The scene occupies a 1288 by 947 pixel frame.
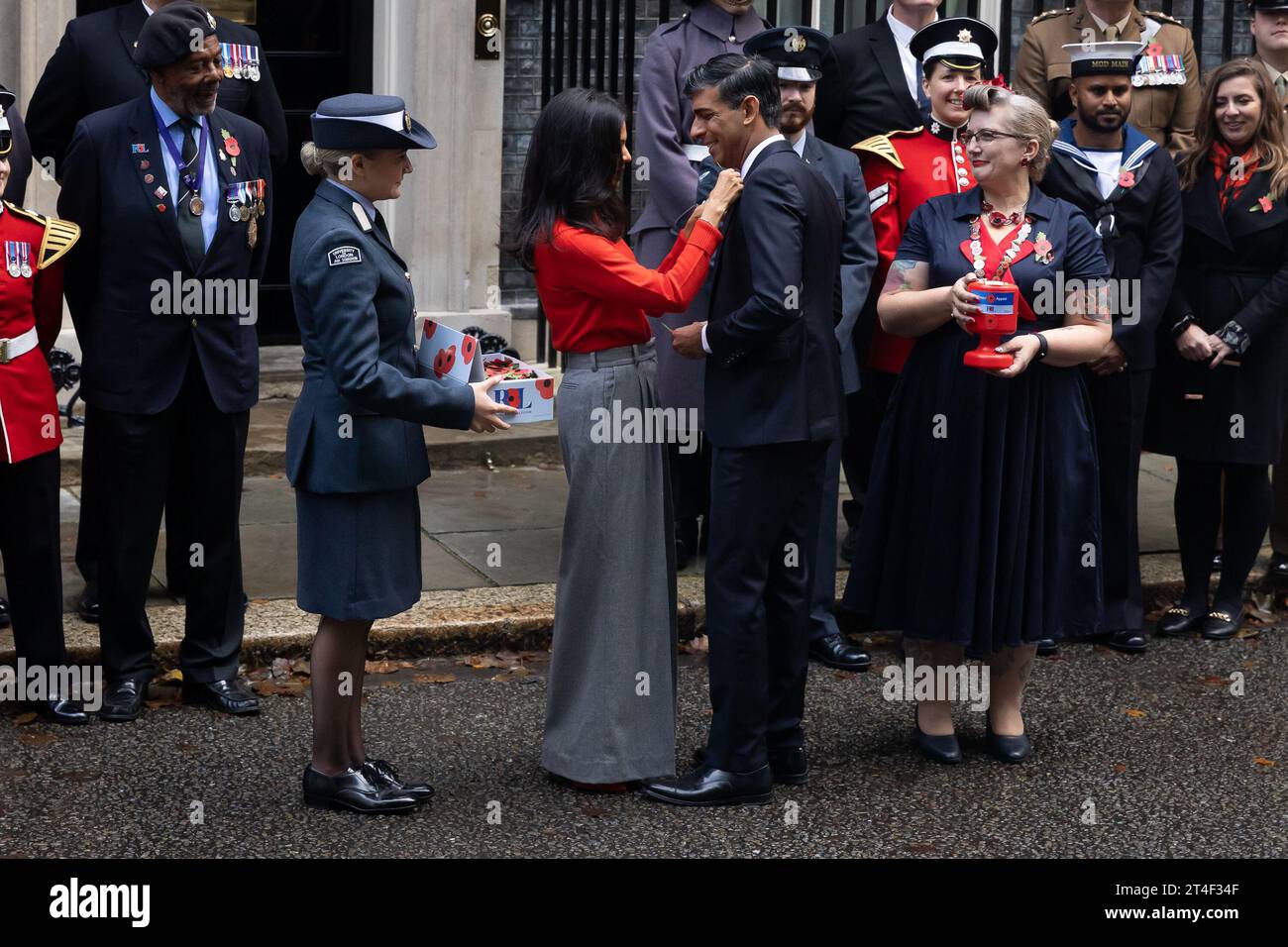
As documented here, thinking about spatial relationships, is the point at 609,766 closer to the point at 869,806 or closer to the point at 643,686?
the point at 643,686

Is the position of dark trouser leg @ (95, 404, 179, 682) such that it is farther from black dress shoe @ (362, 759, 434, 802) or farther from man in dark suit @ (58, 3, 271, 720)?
black dress shoe @ (362, 759, 434, 802)

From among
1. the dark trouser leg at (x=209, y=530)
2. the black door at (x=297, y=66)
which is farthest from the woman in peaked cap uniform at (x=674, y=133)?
the black door at (x=297, y=66)

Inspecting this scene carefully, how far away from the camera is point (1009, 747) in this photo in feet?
19.7

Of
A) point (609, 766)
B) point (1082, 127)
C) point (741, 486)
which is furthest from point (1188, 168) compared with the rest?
point (609, 766)

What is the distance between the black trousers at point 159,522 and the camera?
20.3 feet

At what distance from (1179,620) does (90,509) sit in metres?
3.99

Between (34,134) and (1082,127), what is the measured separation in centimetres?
365

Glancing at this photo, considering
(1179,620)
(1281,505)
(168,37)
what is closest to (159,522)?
(168,37)

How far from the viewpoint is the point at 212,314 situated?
6.20 metres

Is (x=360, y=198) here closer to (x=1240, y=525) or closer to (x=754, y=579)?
(x=754, y=579)

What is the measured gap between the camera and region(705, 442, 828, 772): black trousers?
17.9 feet

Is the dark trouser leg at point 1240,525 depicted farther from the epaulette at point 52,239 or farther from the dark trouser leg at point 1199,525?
the epaulette at point 52,239

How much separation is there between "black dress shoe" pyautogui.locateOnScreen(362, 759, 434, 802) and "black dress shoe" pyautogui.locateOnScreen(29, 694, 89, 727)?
1085mm

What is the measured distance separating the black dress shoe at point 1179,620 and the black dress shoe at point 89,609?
3.88 m
